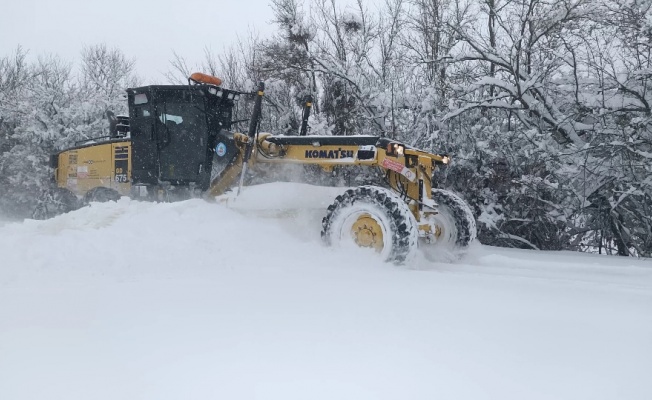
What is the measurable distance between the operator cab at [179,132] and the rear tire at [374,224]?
2257mm

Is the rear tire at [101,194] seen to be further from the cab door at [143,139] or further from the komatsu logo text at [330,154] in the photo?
the komatsu logo text at [330,154]

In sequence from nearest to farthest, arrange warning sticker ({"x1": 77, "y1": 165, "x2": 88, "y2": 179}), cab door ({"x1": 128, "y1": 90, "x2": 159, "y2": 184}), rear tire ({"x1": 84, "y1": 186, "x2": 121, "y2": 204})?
cab door ({"x1": 128, "y1": 90, "x2": 159, "y2": 184}) → rear tire ({"x1": 84, "y1": 186, "x2": 121, "y2": 204}) → warning sticker ({"x1": 77, "y1": 165, "x2": 88, "y2": 179})

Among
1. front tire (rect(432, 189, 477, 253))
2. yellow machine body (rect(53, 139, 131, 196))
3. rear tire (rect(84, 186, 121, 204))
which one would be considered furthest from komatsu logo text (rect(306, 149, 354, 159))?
rear tire (rect(84, 186, 121, 204))

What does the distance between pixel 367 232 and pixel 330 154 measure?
1.27 meters

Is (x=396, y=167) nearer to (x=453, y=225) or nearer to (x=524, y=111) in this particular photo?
(x=453, y=225)

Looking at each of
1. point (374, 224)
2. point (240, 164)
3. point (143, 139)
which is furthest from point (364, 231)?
point (143, 139)

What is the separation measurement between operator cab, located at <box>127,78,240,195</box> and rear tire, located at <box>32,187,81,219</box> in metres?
2.68

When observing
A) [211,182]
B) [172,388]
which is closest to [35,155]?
[211,182]

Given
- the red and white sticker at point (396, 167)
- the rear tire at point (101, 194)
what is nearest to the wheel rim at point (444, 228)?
the red and white sticker at point (396, 167)

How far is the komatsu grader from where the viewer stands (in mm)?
6086

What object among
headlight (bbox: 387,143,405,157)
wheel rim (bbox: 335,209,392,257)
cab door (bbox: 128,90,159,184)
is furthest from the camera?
cab door (bbox: 128,90,159,184)

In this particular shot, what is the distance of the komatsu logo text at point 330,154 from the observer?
6.74 m

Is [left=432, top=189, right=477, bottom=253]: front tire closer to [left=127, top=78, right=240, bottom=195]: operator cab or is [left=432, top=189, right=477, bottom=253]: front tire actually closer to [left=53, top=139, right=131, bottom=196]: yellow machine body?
[left=127, top=78, right=240, bottom=195]: operator cab

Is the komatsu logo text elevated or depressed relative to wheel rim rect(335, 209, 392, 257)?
elevated
